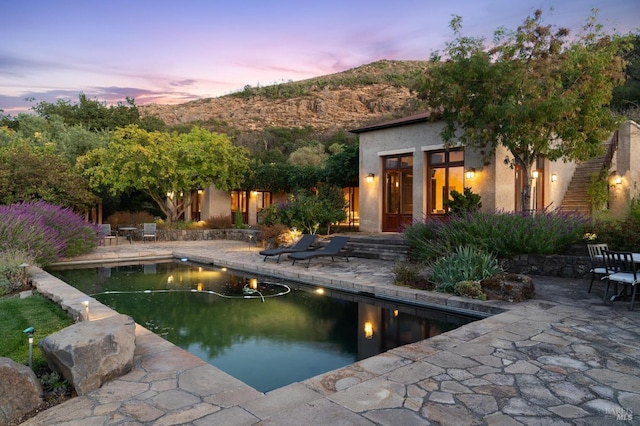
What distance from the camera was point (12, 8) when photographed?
13375mm

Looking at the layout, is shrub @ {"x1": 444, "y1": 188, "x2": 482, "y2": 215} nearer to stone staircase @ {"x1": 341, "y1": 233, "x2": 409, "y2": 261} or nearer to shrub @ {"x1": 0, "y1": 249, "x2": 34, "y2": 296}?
stone staircase @ {"x1": 341, "y1": 233, "x2": 409, "y2": 261}

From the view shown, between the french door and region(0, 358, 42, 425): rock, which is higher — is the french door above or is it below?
above

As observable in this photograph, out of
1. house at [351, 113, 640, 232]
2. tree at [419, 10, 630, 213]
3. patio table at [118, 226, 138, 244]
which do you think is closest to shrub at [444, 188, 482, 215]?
house at [351, 113, 640, 232]

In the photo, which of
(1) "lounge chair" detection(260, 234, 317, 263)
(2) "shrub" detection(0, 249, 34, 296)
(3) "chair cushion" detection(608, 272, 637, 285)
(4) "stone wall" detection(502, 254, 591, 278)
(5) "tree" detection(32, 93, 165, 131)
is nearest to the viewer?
(3) "chair cushion" detection(608, 272, 637, 285)

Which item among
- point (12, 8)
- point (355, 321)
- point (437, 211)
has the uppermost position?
point (12, 8)

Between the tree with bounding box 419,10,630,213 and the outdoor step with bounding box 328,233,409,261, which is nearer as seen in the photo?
the tree with bounding box 419,10,630,213

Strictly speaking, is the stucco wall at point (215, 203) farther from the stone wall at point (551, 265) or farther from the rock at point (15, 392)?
the rock at point (15, 392)

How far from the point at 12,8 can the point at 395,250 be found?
14219mm

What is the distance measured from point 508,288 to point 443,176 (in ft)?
26.5

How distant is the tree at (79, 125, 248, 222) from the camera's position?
17.8 metres

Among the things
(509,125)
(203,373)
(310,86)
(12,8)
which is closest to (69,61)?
(12,8)

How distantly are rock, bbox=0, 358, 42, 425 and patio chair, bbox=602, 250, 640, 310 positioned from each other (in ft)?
22.4

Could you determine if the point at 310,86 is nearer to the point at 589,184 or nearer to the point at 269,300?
the point at 589,184

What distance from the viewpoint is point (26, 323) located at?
17.8 ft
